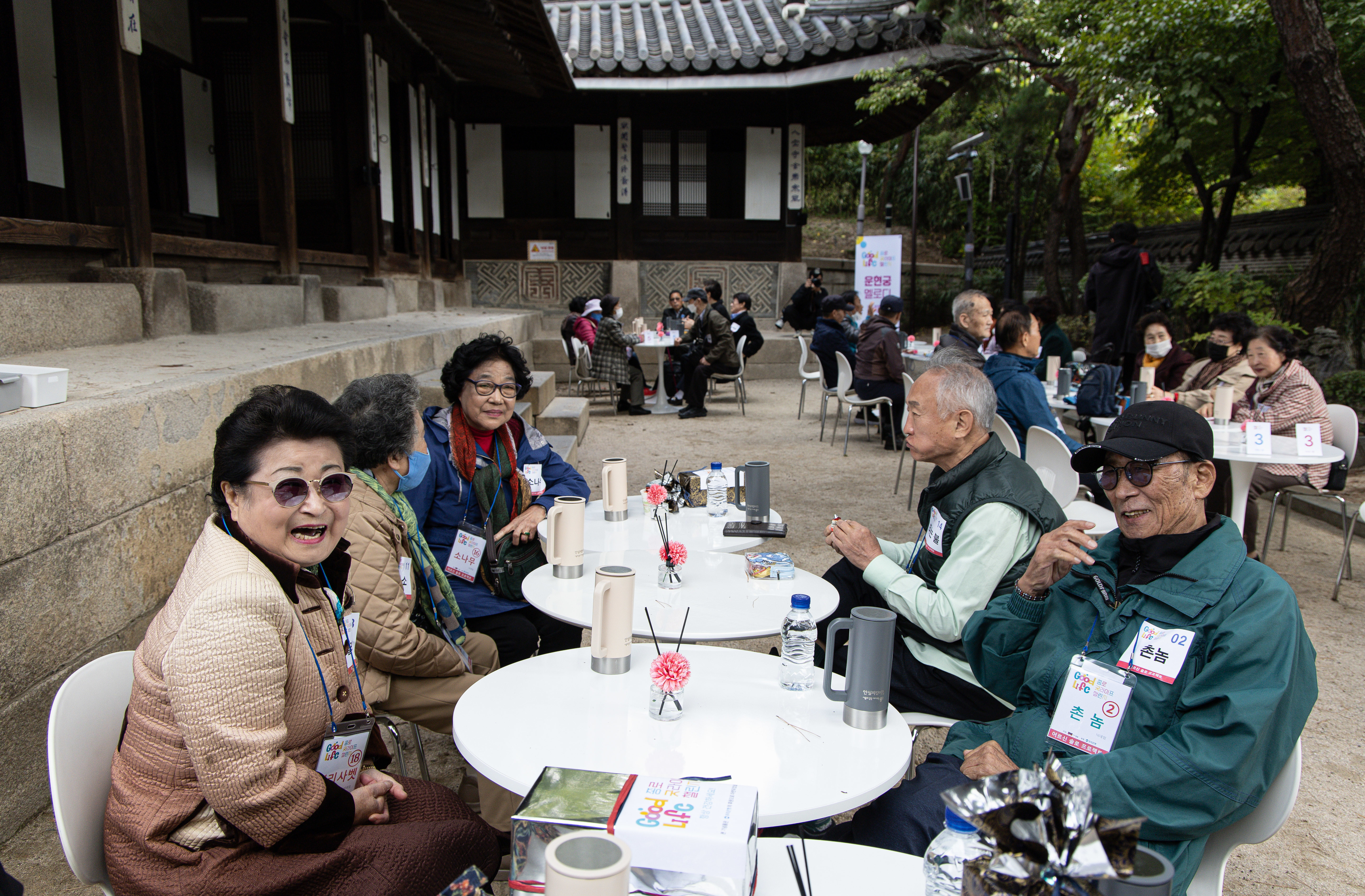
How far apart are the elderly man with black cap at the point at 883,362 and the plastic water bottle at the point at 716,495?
4.37 metres

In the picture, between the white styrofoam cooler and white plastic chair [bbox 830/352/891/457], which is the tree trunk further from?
the white styrofoam cooler

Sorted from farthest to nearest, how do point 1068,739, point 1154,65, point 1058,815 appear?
point 1154,65 < point 1068,739 < point 1058,815

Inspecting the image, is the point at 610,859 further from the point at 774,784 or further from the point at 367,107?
the point at 367,107

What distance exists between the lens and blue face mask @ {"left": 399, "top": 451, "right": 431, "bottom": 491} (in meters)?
2.45

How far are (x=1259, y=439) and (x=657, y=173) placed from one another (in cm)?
1016

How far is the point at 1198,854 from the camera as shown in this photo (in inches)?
57.6

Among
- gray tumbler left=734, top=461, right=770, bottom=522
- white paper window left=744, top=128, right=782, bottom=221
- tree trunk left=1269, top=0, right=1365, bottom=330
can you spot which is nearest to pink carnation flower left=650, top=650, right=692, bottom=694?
gray tumbler left=734, top=461, right=770, bottom=522

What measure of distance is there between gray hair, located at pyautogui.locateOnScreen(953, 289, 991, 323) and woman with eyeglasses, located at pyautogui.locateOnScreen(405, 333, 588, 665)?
375 centimetres

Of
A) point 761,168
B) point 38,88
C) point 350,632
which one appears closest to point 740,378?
point 761,168

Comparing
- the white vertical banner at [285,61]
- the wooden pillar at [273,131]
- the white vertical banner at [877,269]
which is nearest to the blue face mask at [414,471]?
the wooden pillar at [273,131]

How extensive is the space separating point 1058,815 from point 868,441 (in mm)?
7492

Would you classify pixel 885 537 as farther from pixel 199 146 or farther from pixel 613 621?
pixel 199 146

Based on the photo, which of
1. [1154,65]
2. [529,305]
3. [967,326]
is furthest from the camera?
[529,305]

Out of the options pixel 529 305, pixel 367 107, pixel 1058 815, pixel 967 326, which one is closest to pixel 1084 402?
pixel 967 326
